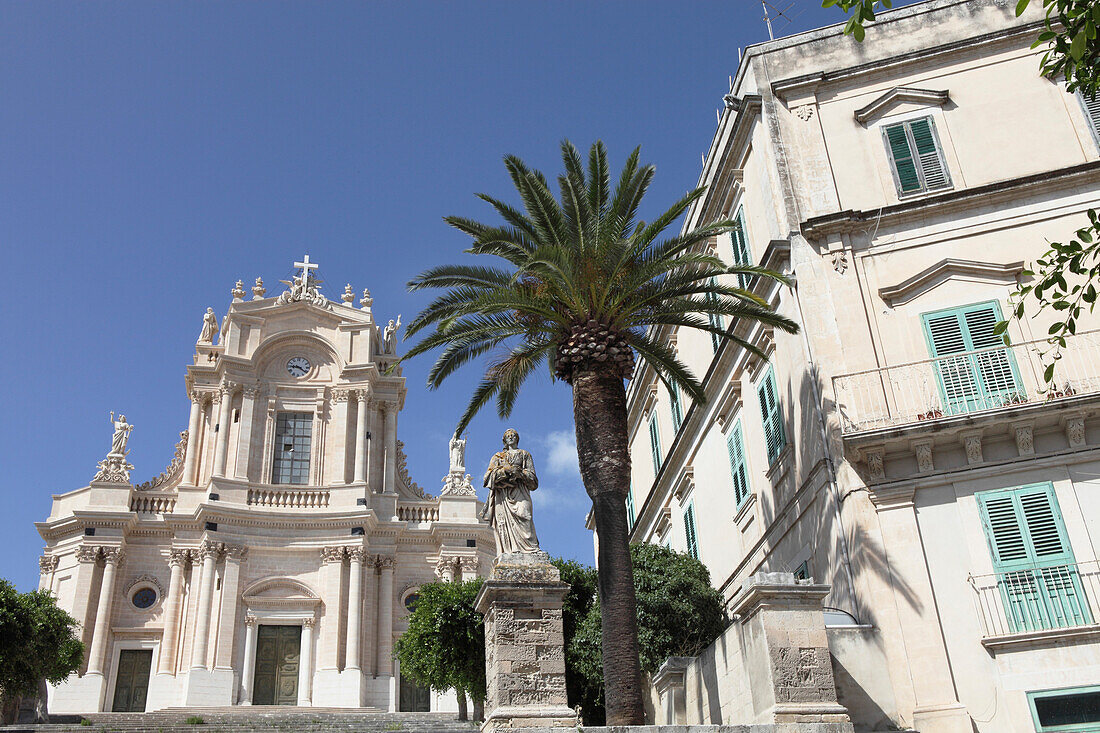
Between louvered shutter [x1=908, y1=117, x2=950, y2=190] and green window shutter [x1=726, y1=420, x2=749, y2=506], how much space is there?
6239 millimetres

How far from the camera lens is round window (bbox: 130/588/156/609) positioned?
3291 cm

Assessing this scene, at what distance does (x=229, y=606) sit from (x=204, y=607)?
0.80 m

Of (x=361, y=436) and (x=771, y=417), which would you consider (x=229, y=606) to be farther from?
(x=771, y=417)

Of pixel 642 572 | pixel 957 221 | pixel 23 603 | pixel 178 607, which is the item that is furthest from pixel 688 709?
pixel 178 607

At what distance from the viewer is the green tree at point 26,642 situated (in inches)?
883

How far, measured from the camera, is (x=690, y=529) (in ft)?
78.8

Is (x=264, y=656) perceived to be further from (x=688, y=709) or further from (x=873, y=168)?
(x=873, y=168)

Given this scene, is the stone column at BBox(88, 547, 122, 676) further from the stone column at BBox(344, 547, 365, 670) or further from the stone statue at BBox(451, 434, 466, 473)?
the stone statue at BBox(451, 434, 466, 473)

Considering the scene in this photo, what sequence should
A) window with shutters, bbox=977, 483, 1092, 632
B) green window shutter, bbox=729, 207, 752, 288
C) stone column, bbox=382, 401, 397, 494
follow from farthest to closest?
stone column, bbox=382, 401, 397, 494
green window shutter, bbox=729, 207, 752, 288
window with shutters, bbox=977, 483, 1092, 632

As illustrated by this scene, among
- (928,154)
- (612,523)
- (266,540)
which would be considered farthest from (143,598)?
(928,154)

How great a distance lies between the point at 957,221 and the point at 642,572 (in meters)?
8.62

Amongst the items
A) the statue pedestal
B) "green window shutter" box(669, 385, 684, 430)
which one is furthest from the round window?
the statue pedestal

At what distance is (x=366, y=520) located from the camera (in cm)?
3412

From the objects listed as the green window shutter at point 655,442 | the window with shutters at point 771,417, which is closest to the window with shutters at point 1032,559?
the window with shutters at point 771,417
